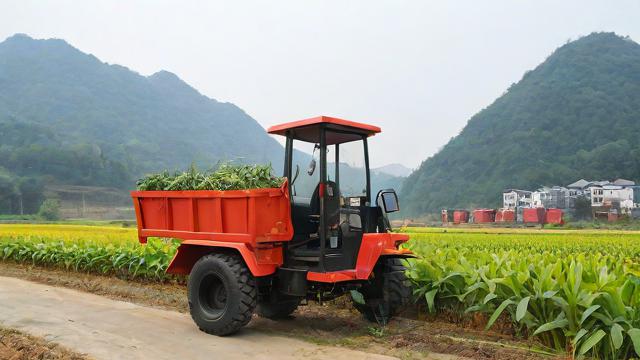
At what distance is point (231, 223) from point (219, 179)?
0.73 meters

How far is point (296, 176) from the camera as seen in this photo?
6.95 m

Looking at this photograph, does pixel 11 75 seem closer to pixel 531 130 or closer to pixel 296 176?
pixel 531 130

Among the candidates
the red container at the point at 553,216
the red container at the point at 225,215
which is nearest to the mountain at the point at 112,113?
the red container at the point at 553,216

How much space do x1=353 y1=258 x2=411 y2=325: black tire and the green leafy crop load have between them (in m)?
1.80

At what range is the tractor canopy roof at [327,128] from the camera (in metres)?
6.51

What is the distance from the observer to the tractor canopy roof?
6507 millimetres

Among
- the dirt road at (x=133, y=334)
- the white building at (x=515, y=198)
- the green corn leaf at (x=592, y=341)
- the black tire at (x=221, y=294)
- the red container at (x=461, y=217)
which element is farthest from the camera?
the white building at (x=515, y=198)

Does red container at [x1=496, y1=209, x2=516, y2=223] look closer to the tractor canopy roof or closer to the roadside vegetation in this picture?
the roadside vegetation

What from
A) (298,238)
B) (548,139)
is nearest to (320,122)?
(298,238)

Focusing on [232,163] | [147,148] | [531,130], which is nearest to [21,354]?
[232,163]

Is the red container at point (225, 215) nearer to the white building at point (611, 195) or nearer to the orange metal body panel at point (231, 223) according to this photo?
the orange metal body panel at point (231, 223)

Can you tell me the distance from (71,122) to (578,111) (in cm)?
11760

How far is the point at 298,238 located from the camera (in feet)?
22.4

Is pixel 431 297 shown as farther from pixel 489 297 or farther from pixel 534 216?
pixel 534 216
